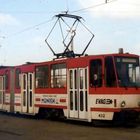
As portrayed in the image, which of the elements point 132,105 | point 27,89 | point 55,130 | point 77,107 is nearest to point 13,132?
point 55,130

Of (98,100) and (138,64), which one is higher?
(138,64)

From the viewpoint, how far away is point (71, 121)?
2367 centimetres

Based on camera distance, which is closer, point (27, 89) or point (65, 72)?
point (65, 72)

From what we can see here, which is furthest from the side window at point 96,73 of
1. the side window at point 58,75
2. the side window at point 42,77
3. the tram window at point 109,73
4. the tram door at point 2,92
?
the tram door at point 2,92

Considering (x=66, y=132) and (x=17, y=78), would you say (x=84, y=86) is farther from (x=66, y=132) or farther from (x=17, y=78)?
(x=17, y=78)

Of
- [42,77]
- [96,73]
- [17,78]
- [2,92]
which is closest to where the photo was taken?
[96,73]

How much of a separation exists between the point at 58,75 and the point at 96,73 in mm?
3174

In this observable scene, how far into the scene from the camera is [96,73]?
2038cm

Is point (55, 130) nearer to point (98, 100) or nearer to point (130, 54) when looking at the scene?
point (98, 100)

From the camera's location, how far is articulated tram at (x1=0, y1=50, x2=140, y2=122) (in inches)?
777

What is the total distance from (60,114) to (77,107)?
2240mm

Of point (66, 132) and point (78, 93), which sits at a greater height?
point (78, 93)

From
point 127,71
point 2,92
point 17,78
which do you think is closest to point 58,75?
point 127,71

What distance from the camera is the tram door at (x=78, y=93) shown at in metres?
20.9
